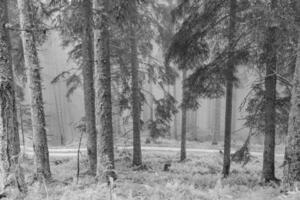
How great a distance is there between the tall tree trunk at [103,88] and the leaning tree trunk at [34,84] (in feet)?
6.16

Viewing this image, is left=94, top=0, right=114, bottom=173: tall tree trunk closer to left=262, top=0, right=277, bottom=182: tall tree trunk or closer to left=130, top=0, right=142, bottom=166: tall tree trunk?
left=262, top=0, right=277, bottom=182: tall tree trunk

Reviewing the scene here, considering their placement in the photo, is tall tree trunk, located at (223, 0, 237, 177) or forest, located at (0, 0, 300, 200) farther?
tall tree trunk, located at (223, 0, 237, 177)

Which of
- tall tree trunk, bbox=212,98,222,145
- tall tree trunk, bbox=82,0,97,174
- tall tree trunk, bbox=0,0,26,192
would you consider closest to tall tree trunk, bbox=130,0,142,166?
tall tree trunk, bbox=82,0,97,174

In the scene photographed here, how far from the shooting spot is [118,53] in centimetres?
1222

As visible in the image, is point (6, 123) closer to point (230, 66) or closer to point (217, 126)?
point (230, 66)

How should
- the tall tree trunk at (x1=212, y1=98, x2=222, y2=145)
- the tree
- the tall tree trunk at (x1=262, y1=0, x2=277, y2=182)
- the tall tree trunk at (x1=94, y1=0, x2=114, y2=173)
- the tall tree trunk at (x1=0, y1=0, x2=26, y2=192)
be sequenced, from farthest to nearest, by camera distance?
1. the tall tree trunk at (x1=212, y1=98, x2=222, y2=145)
2. the tree
3. the tall tree trunk at (x1=262, y1=0, x2=277, y2=182)
4. the tall tree trunk at (x1=94, y1=0, x2=114, y2=173)
5. the tall tree trunk at (x1=0, y1=0, x2=26, y2=192)

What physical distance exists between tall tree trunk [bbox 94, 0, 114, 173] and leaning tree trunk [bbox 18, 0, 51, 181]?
1.88 metres

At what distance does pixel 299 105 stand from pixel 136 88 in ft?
29.5

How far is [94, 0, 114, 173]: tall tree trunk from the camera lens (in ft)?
21.5

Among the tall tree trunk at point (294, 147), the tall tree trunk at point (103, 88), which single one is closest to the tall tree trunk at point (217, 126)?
the tall tree trunk at point (103, 88)

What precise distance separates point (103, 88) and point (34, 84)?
2.32 meters

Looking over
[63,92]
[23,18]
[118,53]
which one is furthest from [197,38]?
[63,92]

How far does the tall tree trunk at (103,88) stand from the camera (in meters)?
6.55

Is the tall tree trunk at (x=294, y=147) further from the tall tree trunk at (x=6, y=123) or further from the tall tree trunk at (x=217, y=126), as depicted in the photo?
the tall tree trunk at (x=217, y=126)
